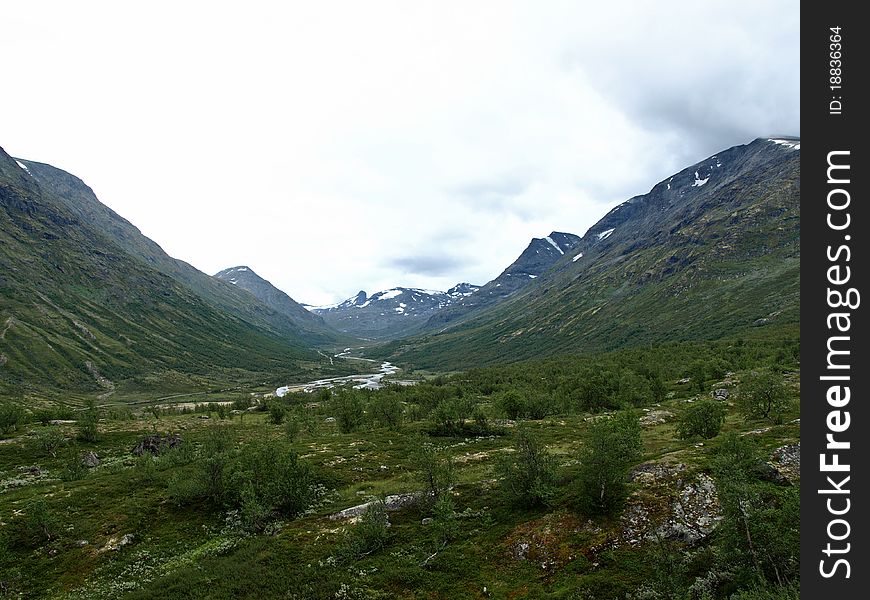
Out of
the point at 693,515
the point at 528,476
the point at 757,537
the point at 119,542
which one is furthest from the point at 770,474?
the point at 119,542

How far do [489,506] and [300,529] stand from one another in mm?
17743

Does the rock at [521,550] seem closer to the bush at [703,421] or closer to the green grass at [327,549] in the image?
the green grass at [327,549]

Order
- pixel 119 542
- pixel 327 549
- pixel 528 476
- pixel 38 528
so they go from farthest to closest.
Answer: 1. pixel 38 528
2. pixel 528 476
3. pixel 119 542
4. pixel 327 549

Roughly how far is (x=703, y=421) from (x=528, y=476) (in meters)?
29.7

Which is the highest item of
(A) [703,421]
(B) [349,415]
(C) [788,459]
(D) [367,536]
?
(C) [788,459]

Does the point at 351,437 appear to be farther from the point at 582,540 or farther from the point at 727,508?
the point at 727,508

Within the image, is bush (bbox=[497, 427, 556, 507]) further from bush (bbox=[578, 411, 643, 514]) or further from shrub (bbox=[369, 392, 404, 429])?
shrub (bbox=[369, 392, 404, 429])

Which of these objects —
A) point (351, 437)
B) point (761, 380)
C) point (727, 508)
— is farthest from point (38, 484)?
point (761, 380)

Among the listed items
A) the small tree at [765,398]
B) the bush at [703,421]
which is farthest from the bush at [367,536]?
the small tree at [765,398]

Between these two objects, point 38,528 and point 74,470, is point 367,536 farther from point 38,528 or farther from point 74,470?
point 74,470

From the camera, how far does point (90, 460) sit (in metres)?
66.9

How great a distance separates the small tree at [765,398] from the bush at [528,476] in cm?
4072

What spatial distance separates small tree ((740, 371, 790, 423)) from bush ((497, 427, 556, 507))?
4072cm

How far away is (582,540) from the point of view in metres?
29.2
